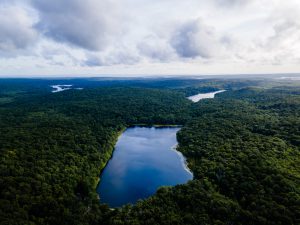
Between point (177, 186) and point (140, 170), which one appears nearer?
point (177, 186)

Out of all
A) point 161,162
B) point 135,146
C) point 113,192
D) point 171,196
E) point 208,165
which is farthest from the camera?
point 135,146

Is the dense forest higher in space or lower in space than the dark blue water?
higher

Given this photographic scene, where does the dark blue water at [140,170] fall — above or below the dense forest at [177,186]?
below

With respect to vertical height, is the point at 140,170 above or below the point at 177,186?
below

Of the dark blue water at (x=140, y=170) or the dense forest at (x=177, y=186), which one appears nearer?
the dense forest at (x=177, y=186)

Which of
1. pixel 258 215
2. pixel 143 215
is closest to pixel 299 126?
pixel 258 215

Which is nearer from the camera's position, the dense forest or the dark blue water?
the dense forest

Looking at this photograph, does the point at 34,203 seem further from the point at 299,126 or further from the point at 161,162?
the point at 299,126

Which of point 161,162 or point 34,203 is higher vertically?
point 34,203
